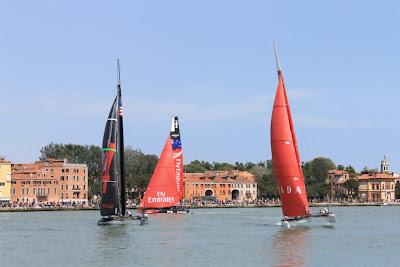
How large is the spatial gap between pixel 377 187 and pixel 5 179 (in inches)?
3525

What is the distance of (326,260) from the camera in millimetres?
36969

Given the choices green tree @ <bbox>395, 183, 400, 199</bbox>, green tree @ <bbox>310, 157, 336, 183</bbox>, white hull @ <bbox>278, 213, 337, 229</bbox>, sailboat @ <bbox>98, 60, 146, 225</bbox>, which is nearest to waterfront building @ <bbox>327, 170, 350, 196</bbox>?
green tree @ <bbox>310, 157, 336, 183</bbox>

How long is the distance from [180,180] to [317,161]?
105671 millimetres

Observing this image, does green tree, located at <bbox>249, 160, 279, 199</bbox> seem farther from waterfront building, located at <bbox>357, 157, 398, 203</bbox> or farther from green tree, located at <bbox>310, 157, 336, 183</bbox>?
waterfront building, located at <bbox>357, 157, 398, 203</bbox>

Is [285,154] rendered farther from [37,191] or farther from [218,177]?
[218,177]

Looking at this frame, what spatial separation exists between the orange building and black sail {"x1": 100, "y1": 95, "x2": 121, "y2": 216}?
81.2m

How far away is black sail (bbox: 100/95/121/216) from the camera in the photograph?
179 ft

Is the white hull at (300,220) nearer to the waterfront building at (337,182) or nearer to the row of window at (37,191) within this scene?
the row of window at (37,191)

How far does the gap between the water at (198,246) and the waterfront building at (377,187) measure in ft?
422

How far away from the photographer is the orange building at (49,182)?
134m

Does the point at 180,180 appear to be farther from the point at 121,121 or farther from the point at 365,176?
the point at 365,176

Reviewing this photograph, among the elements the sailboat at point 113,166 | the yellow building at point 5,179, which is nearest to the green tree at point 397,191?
the yellow building at point 5,179

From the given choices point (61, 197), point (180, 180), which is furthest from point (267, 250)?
point (61, 197)

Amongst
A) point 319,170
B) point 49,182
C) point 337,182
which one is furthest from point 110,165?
point 337,182
